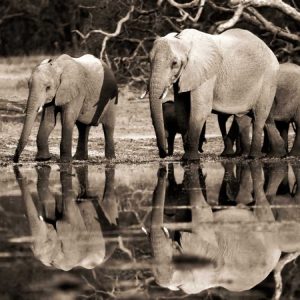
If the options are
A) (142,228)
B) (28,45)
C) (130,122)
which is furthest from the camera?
(28,45)

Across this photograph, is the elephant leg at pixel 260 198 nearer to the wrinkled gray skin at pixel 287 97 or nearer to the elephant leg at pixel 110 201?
the elephant leg at pixel 110 201

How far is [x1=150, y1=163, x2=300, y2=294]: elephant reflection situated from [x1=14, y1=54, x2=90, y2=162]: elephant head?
16.1 ft

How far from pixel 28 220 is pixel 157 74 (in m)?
5.47

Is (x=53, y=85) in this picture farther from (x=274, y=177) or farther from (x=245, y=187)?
(x=245, y=187)

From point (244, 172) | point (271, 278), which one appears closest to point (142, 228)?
point (271, 278)

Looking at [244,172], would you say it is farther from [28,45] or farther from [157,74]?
[28,45]

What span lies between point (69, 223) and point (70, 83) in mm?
6672

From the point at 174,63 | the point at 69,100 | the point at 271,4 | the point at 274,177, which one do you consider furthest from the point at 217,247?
the point at 271,4

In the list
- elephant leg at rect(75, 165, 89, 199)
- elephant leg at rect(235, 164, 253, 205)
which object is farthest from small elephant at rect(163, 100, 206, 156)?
elephant leg at rect(235, 164, 253, 205)

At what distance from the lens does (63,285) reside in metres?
6.48

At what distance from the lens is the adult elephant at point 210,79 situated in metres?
14.5

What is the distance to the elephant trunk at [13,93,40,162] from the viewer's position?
14656 millimetres

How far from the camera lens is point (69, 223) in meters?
8.98

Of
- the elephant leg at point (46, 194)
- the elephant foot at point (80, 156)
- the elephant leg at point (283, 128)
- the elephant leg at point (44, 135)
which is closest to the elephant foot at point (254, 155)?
the elephant leg at point (283, 128)
